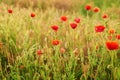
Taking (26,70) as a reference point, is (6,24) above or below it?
above

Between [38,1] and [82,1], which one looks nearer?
[38,1]

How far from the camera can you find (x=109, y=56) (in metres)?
3.16

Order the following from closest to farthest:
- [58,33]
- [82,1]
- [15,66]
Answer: [15,66], [58,33], [82,1]

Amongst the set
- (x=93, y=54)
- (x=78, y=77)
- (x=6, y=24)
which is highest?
(x=6, y=24)

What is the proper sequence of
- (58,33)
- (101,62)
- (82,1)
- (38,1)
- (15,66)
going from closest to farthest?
(15,66)
(101,62)
(58,33)
(38,1)
(82,1)

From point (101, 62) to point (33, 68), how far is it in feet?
2.20

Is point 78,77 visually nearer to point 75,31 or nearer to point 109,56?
point 109,56

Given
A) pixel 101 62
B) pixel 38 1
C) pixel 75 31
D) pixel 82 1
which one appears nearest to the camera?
pixel 101 62

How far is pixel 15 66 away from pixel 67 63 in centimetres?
52

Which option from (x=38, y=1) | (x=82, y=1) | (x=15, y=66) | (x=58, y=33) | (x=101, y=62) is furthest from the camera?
(x=82, y=1)

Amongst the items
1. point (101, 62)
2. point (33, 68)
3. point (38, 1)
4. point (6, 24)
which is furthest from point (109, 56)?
point (38, 1)

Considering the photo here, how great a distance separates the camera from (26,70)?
3.12m

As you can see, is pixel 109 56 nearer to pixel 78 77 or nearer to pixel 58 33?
pixel 78 77

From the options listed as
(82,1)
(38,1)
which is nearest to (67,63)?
(38,1)
